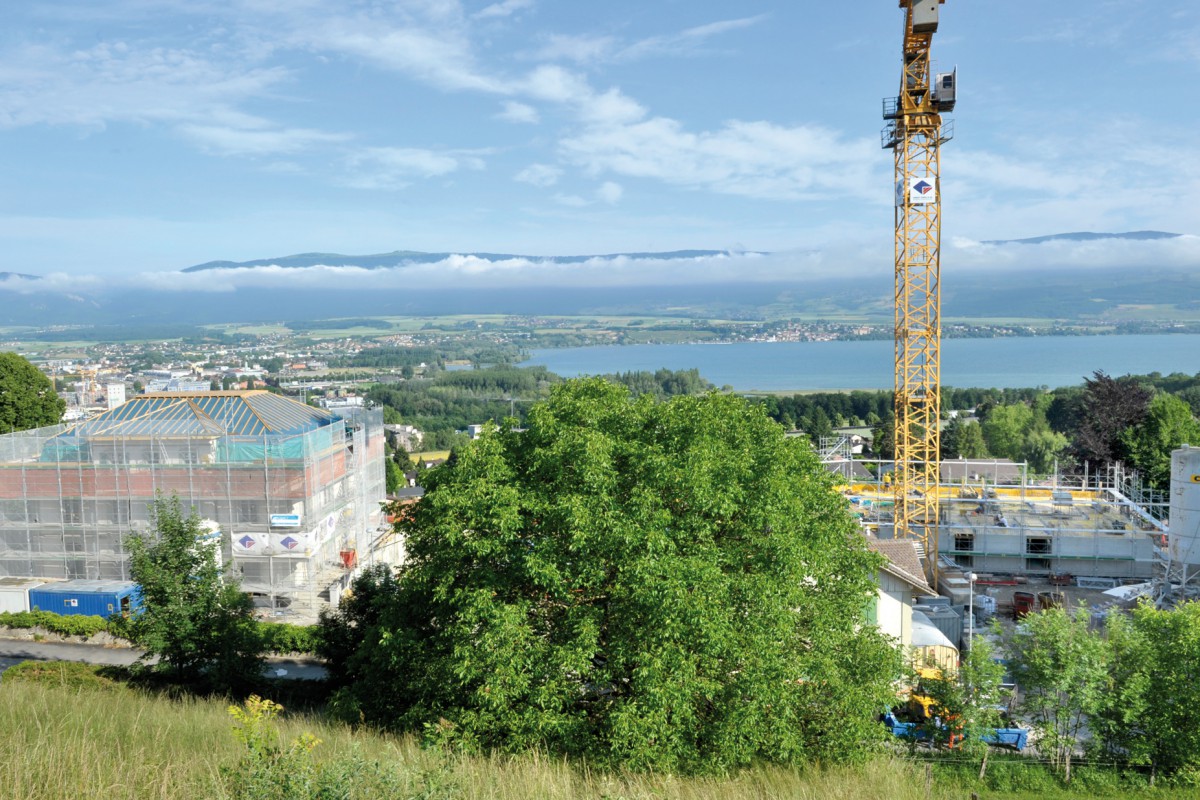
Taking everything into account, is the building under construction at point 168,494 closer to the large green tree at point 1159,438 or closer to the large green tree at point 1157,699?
the large green tree at point 1157,699

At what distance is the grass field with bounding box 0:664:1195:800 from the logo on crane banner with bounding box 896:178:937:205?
826 inches

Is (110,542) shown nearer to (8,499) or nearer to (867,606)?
(8,499)

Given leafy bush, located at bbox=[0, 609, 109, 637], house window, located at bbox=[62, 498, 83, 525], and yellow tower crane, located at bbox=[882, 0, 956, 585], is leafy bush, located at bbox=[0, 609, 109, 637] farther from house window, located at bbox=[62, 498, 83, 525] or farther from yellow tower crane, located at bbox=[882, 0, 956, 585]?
yellow tower crane, located at bbox=[882, 0, 956, 585]

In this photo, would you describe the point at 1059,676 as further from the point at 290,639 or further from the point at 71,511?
the point at 71,511

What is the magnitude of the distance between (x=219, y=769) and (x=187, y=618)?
30.7 feet

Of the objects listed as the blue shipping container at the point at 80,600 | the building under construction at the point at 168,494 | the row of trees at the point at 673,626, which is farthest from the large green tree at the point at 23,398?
the row of trees at the point at 673,626

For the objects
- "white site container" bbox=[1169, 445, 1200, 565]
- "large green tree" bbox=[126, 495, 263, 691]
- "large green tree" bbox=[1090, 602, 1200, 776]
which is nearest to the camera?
"large green tree" bbox=[1090, 602, 1200, 776]

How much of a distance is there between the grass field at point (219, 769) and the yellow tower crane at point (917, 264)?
18.3m

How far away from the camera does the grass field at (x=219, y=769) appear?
487cm

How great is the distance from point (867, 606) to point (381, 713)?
→ 6343 millimetres

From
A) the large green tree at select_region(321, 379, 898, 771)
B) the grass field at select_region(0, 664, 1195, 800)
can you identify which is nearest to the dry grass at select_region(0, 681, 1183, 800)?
the grass field at select_region(0, 664, 1195, 800)

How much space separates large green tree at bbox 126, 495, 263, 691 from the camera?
1348cm

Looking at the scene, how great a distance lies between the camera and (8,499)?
2356cm

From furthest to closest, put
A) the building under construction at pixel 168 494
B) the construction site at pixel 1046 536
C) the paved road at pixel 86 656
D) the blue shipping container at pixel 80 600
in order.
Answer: the construction site at pixel 1046 536
the building under construction at pixel 168 494
the blue shipping container at pixel 80 600
the paved road at pixel 86 656
